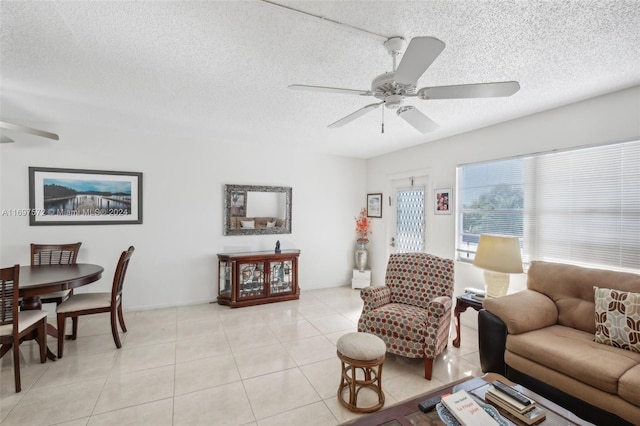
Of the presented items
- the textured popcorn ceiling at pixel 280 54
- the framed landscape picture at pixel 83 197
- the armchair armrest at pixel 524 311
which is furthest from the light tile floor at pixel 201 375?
the textured popcorn ceiling at pixel 280 54

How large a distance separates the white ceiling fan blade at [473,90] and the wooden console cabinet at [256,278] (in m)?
3.41

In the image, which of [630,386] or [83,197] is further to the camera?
[83,197]

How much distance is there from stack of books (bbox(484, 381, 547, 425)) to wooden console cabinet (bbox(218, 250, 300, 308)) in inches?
132

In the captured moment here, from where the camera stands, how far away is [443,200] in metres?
4.00

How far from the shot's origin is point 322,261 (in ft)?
17.4

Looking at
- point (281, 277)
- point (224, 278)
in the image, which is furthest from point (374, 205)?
point (224, 278)

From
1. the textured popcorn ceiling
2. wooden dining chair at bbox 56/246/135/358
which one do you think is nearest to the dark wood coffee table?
the textured popcorn ceiling

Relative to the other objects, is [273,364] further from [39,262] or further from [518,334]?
[39,262]

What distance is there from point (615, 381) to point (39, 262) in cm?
529

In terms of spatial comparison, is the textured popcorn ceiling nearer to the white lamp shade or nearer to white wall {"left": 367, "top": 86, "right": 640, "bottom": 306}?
white wall {"left": 367, "top": 86, "right": 640, "bottom": 306}

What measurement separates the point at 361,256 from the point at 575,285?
3262mm

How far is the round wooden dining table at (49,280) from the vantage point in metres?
2.38

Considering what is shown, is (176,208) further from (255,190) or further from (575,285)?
(575,285)

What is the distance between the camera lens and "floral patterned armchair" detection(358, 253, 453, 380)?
2.47 metres
